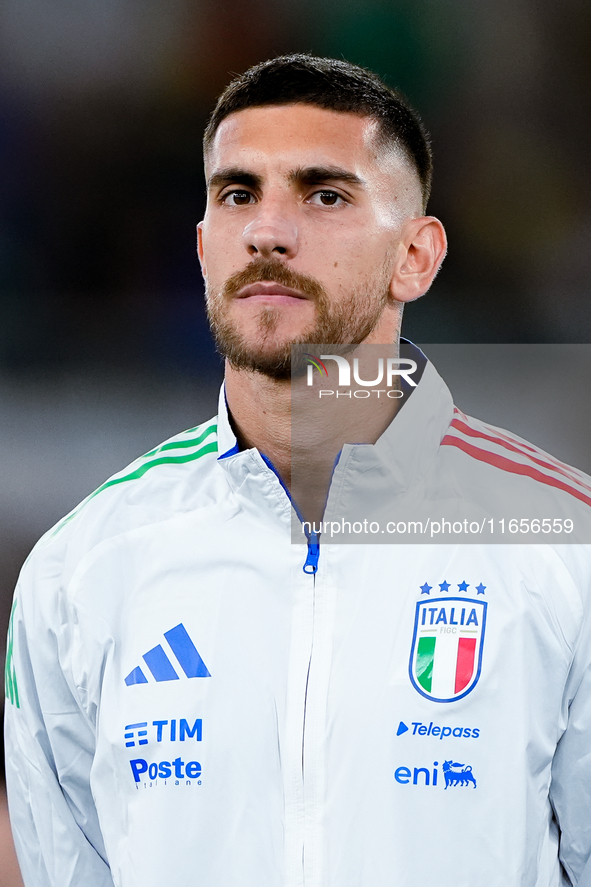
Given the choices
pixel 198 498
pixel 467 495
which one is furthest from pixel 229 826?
pixel 467 495

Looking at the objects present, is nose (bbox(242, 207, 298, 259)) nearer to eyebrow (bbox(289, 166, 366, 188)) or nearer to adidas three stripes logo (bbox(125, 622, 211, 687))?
eyebrow (bbox(289, 166, 366, 188))

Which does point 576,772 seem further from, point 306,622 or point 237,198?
point 237,198

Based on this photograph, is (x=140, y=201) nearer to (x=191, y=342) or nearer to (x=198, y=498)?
(x=191, y=342)

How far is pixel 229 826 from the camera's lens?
1044mm

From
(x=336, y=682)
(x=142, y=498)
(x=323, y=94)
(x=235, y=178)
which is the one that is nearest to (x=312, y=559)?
(x=336, y=682)

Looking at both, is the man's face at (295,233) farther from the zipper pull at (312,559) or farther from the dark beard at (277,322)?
the zipper pull at (312,559)

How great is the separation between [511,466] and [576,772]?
41cm

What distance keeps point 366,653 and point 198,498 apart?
324mm

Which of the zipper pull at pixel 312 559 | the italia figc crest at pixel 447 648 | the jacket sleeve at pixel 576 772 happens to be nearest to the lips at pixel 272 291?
the zipper pull at pixel 312 559

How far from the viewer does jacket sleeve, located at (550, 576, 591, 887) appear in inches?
40.8

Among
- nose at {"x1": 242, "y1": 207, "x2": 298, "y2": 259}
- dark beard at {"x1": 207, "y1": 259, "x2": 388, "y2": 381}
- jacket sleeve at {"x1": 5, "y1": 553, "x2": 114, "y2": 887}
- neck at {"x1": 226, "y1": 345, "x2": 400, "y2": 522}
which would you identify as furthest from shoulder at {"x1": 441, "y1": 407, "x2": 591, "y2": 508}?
jacket sleeve at {"x1": 5, "y1": 553, "x2": 114, "y2": 887}

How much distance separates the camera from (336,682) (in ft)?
3.43

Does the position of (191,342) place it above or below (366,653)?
above

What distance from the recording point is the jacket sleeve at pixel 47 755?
1.18 m
